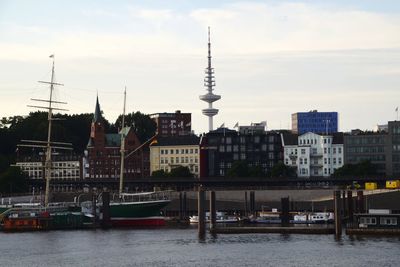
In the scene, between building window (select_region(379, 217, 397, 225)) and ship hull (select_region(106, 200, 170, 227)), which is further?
ship hull (select_region(106, 200, 170, 227))

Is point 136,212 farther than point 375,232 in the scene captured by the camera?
Yes

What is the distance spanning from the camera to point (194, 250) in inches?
4530

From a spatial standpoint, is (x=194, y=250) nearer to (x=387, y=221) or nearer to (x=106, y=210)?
(x=387, y=221)

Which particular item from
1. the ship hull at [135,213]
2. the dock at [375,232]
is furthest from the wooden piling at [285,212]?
the ship hull at [135,213]

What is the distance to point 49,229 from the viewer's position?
15162cm

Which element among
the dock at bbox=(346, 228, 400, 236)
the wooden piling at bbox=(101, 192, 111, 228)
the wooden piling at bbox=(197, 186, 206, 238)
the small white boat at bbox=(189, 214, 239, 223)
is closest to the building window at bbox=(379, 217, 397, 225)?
the dock at bbox=(346, 228, 400, 236)

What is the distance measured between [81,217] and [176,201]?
3313 cm

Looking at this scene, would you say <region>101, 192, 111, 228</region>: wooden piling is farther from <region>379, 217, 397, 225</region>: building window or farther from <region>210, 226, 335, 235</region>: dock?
<region>379, 217, 397, 225</region>: building window

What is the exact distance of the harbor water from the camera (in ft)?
346

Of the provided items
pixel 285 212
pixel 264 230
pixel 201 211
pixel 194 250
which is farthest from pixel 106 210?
pixel 194 250

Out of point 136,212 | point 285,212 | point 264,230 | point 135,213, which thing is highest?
point 136,212

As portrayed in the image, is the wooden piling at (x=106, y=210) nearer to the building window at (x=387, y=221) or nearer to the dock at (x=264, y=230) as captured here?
the dock at (x=264, y=230)

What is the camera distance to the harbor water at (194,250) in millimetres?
105312

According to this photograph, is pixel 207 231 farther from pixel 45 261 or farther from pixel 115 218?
pixel 45 261
